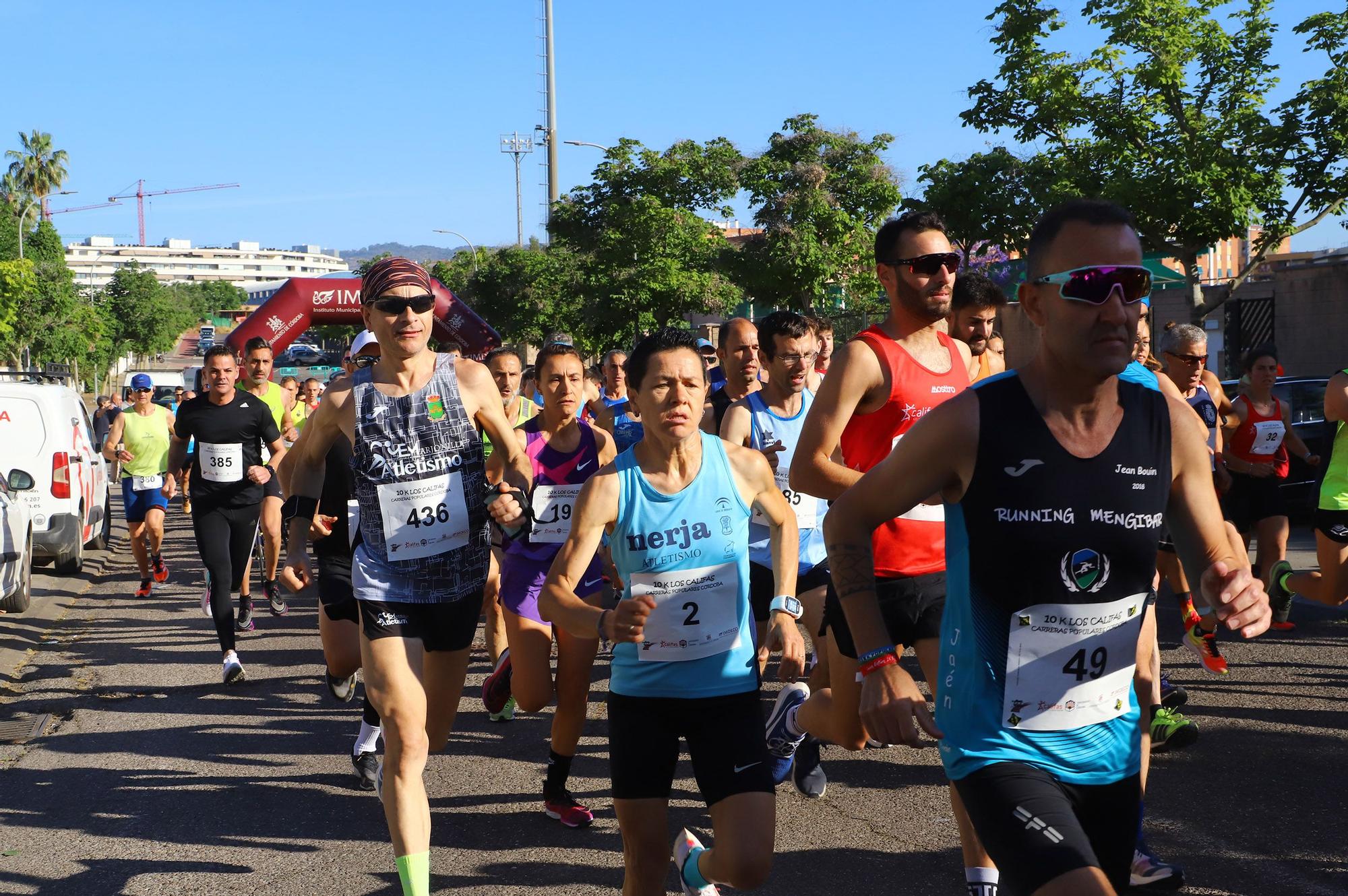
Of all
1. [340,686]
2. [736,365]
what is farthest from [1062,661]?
[340,686]

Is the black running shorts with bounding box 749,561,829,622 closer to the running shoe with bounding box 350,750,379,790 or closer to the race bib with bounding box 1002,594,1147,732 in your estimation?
the running shoe with bounding box 350,750,379,790

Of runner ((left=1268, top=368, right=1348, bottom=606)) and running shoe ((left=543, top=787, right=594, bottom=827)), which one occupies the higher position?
runner ((left=1268, top=368, right=1348, bottom=606))

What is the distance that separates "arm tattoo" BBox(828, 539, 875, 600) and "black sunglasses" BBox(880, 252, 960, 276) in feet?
5.98

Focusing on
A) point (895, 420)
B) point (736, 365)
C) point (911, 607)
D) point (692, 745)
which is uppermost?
point (736, 365)

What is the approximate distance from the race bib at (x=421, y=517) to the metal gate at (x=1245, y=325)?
27.1 m

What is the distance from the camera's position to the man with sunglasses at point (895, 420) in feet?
14.3

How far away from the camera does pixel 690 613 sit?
3852 millimetres

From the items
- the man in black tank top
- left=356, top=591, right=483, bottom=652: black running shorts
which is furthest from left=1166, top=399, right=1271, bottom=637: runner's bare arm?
left=356, top=591, right=483, bottom=652: black running shorts

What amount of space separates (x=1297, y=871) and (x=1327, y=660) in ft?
13.7

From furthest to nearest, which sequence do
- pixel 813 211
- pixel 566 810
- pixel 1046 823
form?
pixel 813 211 < pixel 566 810 < pixel 1046 823

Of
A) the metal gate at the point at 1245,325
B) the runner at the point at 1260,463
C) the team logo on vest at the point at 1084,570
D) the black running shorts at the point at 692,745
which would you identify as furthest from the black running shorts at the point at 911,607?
the metal gate at the point at 1245,325

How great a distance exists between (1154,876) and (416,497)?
2.84 meters

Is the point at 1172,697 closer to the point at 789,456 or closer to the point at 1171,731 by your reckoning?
the point at 1171,731

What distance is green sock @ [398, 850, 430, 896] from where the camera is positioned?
405 centimetres
